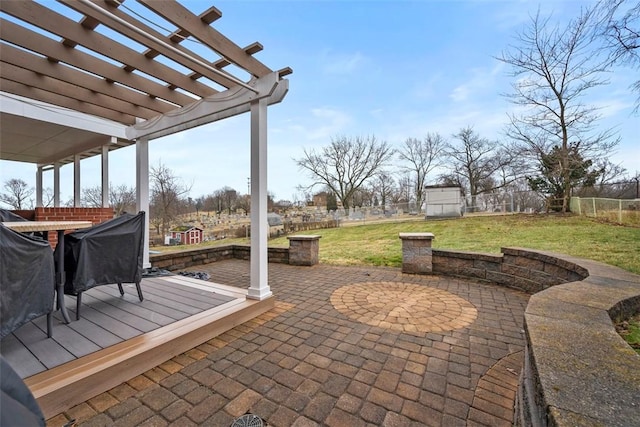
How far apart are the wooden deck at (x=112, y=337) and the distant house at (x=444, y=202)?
13581 mm

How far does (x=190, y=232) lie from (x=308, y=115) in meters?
8.47

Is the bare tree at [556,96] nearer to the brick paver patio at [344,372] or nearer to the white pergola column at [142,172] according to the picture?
the brick paver patio at [344,372]

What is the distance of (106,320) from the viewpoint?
234 centimetres

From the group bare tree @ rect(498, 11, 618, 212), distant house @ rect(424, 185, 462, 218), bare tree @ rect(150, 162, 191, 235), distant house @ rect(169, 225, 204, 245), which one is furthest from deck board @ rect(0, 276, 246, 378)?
distant house @ rect(424, 185, 462, 218)

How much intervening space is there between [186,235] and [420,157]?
1952cm

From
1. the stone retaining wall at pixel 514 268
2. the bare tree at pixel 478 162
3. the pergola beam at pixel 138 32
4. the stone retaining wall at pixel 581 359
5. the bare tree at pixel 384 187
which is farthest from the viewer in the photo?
the bare tree at pixel 384 187

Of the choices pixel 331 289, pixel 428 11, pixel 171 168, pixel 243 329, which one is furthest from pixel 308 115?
pixel 243 329

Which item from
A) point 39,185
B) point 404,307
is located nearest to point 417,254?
point 404,307

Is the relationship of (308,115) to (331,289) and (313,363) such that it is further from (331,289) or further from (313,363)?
(313,363)

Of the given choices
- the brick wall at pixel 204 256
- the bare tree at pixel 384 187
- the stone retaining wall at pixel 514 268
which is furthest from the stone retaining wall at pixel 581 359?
the bare tree at pixel 384 187

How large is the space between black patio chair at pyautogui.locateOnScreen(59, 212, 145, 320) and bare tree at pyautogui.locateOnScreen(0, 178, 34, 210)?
1061 centimetres

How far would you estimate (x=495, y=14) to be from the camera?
4.89 meters

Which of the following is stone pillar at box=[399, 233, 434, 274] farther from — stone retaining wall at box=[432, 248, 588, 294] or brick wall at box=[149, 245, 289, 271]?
brick wall at box=[149, 245, 289, 271]

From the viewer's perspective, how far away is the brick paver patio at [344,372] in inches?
58.4
